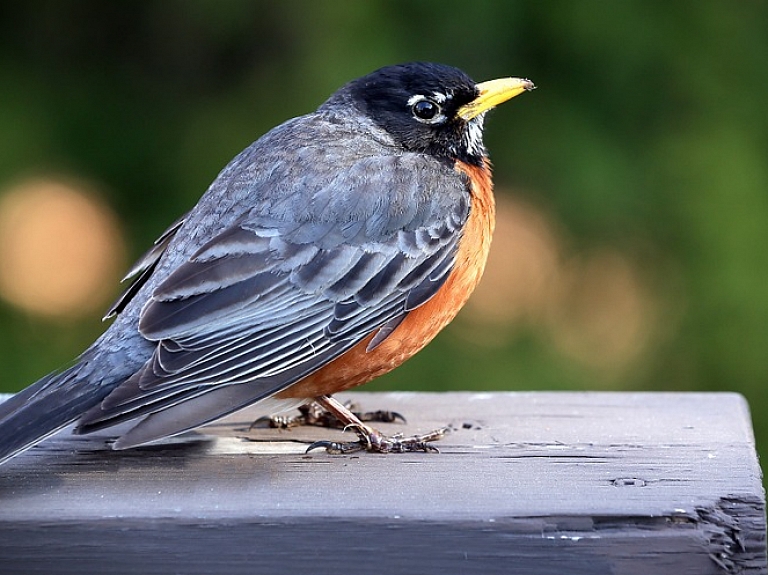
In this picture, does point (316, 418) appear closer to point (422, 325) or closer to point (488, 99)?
point (422, 325)

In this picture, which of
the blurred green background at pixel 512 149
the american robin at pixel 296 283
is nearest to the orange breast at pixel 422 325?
the american robin at pixel 296 283

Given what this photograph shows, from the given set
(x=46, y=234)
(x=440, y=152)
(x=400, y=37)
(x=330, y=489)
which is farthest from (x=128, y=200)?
(x=330, y=489)

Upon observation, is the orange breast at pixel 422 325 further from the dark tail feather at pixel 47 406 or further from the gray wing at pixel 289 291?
the dark tail feather at pixel 47 406

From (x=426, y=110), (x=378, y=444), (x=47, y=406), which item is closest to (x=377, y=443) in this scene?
(x=378, y=444)

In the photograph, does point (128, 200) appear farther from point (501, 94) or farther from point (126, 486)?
point (126, 486)

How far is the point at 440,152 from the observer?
134 inches

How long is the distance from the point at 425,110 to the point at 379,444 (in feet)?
3.71

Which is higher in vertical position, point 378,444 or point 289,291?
point 289,291

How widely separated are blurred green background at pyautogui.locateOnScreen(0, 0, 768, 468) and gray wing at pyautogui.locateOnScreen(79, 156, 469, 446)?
176cm

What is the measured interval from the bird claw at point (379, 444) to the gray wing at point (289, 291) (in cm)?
20

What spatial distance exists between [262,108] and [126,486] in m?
2.88

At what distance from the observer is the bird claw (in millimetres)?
2684

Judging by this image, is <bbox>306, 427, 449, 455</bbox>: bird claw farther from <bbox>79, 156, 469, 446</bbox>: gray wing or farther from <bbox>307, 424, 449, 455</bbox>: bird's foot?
<bbox>79, 156, 469, 446</bbox>: gray wing

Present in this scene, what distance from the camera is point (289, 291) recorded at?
2797 millimetres
